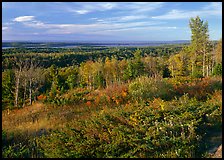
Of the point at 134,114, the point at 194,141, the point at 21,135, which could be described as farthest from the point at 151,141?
the point at 21,135

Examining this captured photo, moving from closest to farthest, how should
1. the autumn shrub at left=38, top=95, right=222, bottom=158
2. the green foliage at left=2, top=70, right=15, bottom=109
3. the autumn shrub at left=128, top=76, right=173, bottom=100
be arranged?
1. the autumn shrub at left=38, top=95, right=222, bottom=158
2. the autumn shrub at left=128, top=76, right=173, bottom=100
3. the green foliage at left=2, top=70, right=15, bottom=109

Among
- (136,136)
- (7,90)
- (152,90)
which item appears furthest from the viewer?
(7,90)

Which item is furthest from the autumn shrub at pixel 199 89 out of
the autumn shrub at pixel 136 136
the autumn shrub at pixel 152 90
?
the autumn shrub at pixel 136 136

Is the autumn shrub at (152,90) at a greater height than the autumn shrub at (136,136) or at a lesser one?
greater

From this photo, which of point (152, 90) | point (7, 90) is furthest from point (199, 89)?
point (7, 90)

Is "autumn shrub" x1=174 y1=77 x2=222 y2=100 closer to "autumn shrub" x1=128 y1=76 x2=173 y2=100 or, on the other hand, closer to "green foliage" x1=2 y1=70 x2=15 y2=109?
"autumn shrub" x1=128 y1=76 x2=173 y2=100

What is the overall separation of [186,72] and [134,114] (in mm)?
32065

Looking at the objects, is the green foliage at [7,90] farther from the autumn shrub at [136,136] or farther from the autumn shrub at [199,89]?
the autumn shrub at [136,136]

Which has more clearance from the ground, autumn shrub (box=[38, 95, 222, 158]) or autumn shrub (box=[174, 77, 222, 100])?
autumn shrub (box=[174, 77, 222, 100])

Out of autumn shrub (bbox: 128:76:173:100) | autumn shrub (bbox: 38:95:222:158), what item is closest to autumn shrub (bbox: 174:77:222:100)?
autumn shrub (bbox: 128:76:173:100)

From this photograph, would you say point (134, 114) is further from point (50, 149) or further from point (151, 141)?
point (50, 149)

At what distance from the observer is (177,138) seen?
482 centimetres

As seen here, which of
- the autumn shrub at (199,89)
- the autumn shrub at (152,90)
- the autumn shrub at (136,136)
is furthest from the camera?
the autumn shrub at (152,90)

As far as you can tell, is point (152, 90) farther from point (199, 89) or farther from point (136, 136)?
point (136, 136)
